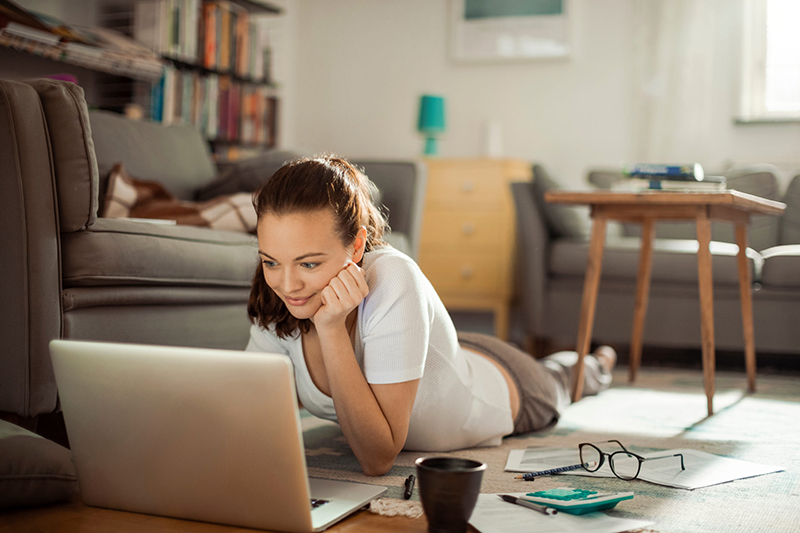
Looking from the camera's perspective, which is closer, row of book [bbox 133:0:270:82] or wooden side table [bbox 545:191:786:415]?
wooden side table [bbox 545:191:786:415]

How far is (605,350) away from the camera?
2467 millimetres

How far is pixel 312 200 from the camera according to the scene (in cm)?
110

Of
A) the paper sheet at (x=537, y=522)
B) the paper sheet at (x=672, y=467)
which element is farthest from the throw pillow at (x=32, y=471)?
the paper sheet at (x=672, y=467)

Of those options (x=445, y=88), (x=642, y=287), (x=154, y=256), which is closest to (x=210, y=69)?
(x=445, y=88)

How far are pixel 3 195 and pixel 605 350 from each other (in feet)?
6.02

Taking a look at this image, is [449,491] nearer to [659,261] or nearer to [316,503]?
[316,503]

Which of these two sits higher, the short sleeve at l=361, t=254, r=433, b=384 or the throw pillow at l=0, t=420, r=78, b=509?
the short sleeve at l=361, t=254, r=433, b=384

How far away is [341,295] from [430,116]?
3.23 m

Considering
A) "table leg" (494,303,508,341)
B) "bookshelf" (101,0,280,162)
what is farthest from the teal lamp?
"table leg" (494,303,508,341)

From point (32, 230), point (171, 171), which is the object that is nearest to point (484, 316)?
point (171, 171)

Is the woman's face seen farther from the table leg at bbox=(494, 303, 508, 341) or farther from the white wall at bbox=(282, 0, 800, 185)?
the white wall at bbox=(282, 0, 800, 185)

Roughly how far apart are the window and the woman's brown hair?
3.36m

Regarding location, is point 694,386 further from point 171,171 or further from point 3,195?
point 3,195

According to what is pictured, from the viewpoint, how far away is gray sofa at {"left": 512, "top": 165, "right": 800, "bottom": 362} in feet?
9.05
